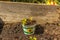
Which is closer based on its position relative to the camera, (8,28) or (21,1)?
(8,28)

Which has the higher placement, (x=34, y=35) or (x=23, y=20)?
(x=23, y=20)

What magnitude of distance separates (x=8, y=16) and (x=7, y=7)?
0.11 metres

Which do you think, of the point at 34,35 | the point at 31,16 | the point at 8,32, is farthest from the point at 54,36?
the point at 8,32

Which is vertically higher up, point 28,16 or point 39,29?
point 28,16

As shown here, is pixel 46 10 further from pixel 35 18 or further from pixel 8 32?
pixel 8 32

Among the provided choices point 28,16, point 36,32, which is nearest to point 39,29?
point 36,32

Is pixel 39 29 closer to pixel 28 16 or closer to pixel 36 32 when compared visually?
pixel 36 32

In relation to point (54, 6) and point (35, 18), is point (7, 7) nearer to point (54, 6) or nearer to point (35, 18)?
point (35, 18)

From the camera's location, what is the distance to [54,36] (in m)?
2.05

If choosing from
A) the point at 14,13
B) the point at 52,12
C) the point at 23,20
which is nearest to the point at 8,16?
the point at 14,13

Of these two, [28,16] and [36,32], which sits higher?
[28,16]

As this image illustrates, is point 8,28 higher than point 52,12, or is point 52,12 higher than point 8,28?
point 52,12

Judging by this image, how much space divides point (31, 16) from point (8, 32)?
34 cm

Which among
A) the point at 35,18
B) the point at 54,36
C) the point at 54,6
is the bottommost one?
the point at 54,36
